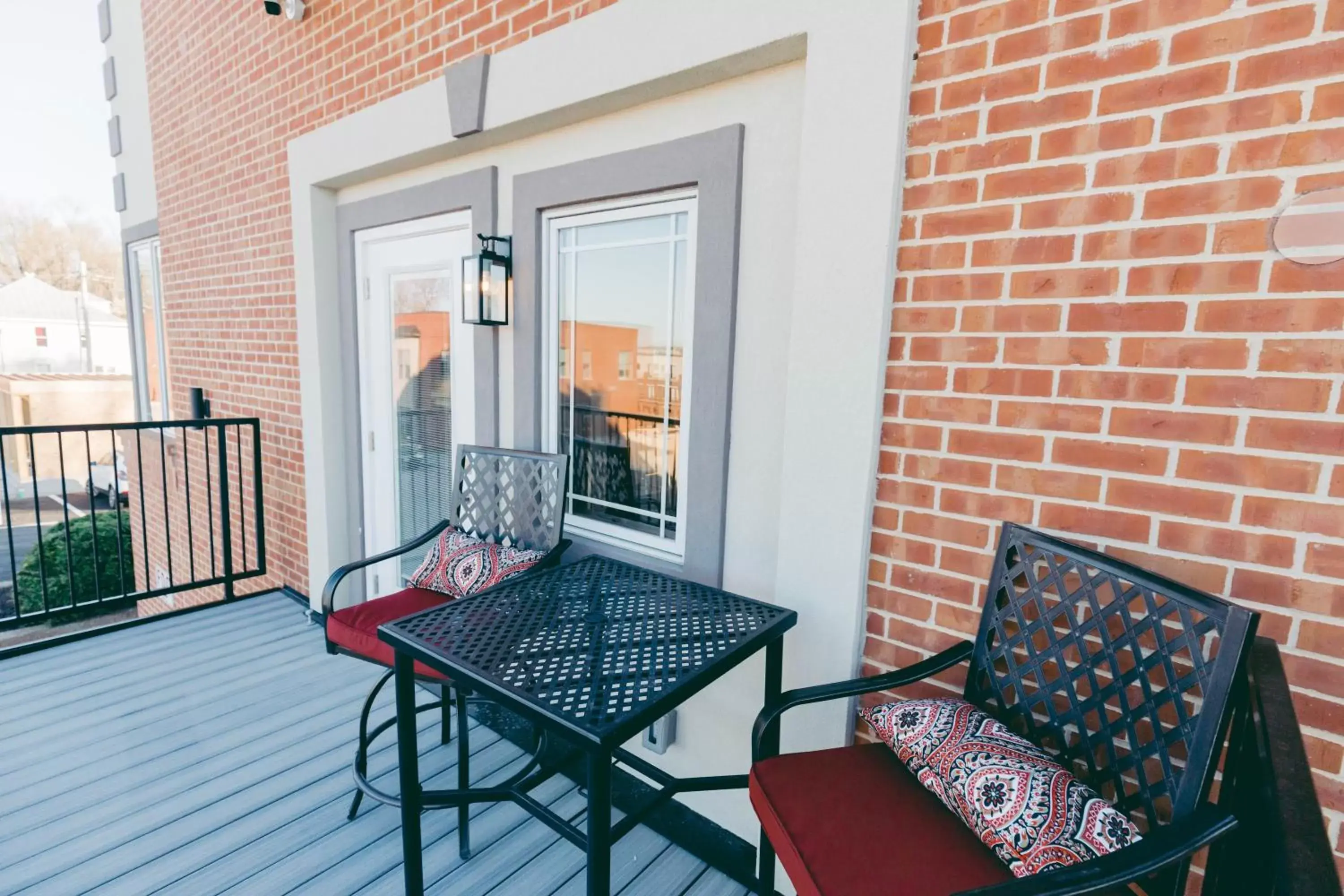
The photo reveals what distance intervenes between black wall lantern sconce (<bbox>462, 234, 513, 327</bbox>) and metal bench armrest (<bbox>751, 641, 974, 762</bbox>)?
1886 mm

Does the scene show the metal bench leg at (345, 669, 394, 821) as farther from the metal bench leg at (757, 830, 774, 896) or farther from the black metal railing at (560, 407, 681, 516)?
the metal bench leg at (757, 830, 774, 896)

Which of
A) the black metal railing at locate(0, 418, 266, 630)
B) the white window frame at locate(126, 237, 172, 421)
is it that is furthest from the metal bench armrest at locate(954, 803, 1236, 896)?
the white window frame at locate(126, 237, 172, 421)

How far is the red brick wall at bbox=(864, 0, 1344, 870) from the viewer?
1108mm

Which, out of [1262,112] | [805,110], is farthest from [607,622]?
[1262,112]

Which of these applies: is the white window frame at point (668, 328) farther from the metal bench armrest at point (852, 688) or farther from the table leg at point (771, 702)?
the metal bench armrest at point (852, 688)

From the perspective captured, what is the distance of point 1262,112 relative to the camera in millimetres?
1116

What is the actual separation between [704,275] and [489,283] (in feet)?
3.39

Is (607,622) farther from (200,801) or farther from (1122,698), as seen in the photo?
(200,801)

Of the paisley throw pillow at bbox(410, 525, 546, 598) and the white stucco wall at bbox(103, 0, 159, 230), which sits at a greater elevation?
the white stucco wall at bbox(103, 0, 159, 230)

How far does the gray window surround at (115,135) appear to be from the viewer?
17.9 ft

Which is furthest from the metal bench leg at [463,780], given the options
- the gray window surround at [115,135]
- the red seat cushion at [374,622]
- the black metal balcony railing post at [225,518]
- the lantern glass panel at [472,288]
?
the gray window surround at [115,135]

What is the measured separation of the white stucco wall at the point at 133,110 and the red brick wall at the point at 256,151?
14.4 inches

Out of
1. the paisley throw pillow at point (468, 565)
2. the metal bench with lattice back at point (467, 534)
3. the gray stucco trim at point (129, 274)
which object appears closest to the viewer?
the metal bench with lattice back at point (467, 534)

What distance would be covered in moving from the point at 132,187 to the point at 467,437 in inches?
200
